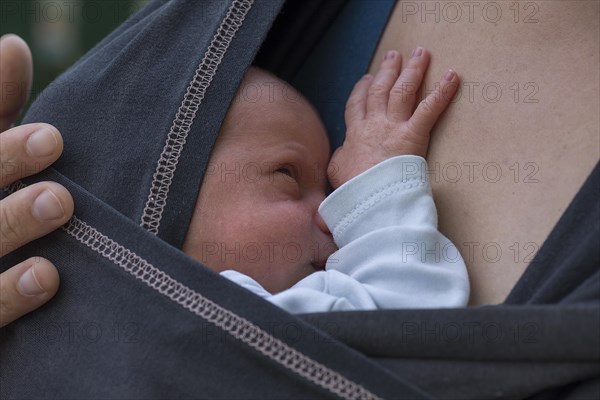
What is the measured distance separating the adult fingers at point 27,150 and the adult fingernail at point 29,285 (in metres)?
0.16

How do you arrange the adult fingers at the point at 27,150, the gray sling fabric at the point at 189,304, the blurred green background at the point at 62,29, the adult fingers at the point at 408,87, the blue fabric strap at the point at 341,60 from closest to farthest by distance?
1. the gray sling fabric at the point at 189,304
2. the adult fingers at the point at 27,150
3. the adult fingers at the point at 408,87
4. the blue fabric strap at the point at 341,60
5. the blurred green background at the point at 62,29

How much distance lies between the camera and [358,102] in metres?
1.25

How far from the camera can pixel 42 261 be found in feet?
3.30

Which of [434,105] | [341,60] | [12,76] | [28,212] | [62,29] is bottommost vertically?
[62,29]

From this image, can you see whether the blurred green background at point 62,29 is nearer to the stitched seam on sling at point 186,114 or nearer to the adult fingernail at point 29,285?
the stitched seam on sling at point 186,114

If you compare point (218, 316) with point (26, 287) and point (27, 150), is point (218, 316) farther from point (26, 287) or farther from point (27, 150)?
point (27, 150)

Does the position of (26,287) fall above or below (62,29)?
above

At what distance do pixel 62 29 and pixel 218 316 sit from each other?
477 centimetres

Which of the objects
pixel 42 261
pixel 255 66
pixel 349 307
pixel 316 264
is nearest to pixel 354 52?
pixel 255 66

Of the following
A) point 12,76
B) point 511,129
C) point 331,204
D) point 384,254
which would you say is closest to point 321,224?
point 331,204

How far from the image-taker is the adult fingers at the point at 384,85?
121 centimetres

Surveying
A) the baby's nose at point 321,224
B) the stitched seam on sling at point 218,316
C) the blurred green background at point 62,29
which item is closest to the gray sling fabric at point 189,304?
the stitched seam on sling at point 218,316

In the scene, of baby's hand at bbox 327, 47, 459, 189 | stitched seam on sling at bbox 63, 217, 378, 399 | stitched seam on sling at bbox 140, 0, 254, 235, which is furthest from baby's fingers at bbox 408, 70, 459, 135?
stitched seam on sling at bbox 63, 217, 378, 399

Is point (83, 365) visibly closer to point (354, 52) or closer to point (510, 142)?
point (510, 142)
